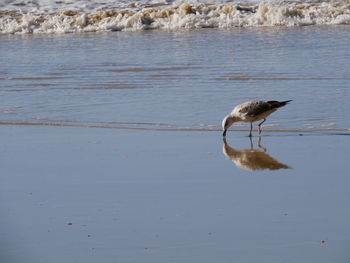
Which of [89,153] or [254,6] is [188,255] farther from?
[254,6]

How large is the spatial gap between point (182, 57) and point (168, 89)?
14.2ft

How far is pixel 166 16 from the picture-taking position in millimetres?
27656

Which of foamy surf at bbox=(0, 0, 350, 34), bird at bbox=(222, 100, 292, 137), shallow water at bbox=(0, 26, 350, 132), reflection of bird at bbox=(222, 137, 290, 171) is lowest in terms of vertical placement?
foamy surf at bbox=(0, 0, 350, 34)

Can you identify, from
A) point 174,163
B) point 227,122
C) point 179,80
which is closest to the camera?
point 174,163

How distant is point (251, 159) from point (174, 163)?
0.83m

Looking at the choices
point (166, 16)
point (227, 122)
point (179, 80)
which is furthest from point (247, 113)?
point (166, 16)

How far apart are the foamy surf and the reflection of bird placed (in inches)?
695

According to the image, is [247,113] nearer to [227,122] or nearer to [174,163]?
[227,122]

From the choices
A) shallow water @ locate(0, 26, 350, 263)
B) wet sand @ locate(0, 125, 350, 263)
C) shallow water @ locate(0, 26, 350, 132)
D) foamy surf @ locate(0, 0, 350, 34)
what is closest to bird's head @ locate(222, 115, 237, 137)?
shallow water @ locate(0, 26, 350, 263)

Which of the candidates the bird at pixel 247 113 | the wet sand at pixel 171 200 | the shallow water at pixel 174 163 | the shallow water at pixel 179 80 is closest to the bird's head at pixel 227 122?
the bird at pixel 247 113

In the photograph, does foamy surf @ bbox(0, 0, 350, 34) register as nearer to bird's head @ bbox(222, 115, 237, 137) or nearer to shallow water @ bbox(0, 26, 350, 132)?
shallow water @ bbox(0, 26, 350, 132)

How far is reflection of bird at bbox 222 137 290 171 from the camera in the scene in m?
7.06

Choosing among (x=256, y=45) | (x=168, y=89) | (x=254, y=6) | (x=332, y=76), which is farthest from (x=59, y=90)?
(x=254, y=6)

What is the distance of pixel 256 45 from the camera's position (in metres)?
18.1
